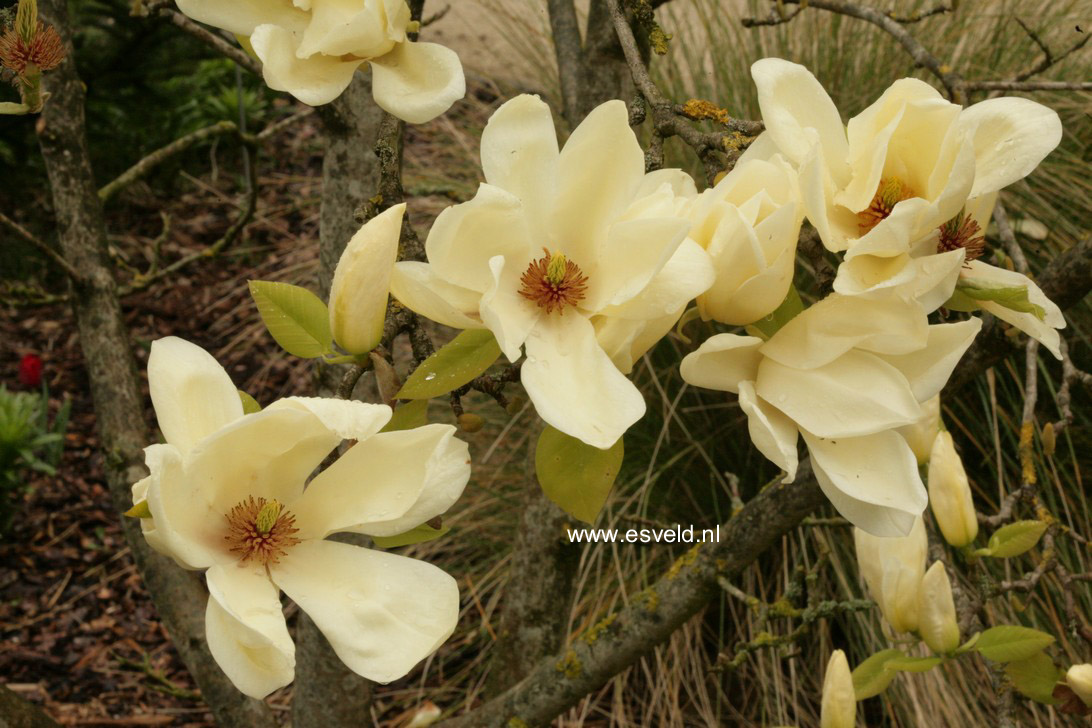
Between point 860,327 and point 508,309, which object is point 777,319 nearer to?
point 860,327

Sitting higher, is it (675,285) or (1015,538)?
(675,285)

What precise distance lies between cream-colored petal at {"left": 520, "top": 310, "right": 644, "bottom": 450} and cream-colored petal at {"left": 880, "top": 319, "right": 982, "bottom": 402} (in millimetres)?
175

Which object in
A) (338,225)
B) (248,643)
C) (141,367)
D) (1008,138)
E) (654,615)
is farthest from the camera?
(141,367)

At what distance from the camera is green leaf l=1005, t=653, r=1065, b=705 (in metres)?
1.01

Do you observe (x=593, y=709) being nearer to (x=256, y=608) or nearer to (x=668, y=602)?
(x=668, y=602)

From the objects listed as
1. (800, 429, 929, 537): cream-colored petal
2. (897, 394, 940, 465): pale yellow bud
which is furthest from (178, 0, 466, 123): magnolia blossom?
(897, 394, 940, 465): pale yellow bud

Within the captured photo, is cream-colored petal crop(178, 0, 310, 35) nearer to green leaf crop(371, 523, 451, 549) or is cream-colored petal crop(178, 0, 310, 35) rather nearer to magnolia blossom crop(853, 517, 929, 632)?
green leaf crop(371, 523, 451, 549)

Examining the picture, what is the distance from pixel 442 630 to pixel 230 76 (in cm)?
390

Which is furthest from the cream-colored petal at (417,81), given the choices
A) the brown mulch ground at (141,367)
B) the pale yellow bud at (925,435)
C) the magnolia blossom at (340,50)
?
the brown mulch ground at (141,367)

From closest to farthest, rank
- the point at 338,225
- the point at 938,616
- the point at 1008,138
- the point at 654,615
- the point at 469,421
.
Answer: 1. the point at 1008,138
2. the point at 469,421
3. the point at 938,616
4. the point at 654,615
5. the point at 338,225

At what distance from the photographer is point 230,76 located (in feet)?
13.2

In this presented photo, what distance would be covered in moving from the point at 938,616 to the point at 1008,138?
48cm

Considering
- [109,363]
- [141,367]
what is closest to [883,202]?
[109,363]

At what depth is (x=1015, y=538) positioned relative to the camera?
3.23 feet
